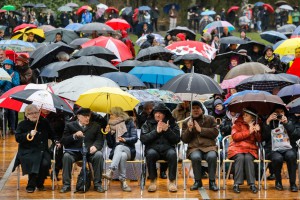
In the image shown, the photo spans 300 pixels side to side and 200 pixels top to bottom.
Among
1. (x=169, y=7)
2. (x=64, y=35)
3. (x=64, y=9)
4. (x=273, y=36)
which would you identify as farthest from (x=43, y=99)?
(x=169, y=7)

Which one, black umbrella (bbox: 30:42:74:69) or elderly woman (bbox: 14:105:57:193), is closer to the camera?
elderly woman (bbox: 14:105:57:193)

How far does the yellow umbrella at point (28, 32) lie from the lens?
3206 centimetres

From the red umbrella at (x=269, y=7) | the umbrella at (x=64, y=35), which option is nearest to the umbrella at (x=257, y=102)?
the umbrella at (x=64, y=35)

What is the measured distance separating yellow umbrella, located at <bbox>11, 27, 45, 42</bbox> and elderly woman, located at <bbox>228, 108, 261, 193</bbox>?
14916 mm

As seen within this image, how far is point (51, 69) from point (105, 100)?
5616 mm

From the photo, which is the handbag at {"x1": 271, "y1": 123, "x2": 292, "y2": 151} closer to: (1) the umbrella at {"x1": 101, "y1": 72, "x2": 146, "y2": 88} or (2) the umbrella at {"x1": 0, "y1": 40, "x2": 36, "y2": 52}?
(1) the umbrella at {"x1": 101, "y1": 72, "x2": 146, "y2": 88}

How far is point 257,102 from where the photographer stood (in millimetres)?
18188

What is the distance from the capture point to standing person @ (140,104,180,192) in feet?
58.5

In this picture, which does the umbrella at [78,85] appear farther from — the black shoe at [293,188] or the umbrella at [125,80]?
the black shoe at [293,188]

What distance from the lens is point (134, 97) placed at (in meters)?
18.4

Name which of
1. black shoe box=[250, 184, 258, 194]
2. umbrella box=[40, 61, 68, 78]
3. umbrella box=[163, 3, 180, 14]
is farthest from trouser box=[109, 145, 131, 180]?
umbrella box=[163, 3, 180, 14]

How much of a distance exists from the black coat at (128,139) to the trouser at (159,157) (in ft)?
1.76

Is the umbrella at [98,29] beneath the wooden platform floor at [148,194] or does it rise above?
above

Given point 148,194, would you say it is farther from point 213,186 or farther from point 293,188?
point 293,188
